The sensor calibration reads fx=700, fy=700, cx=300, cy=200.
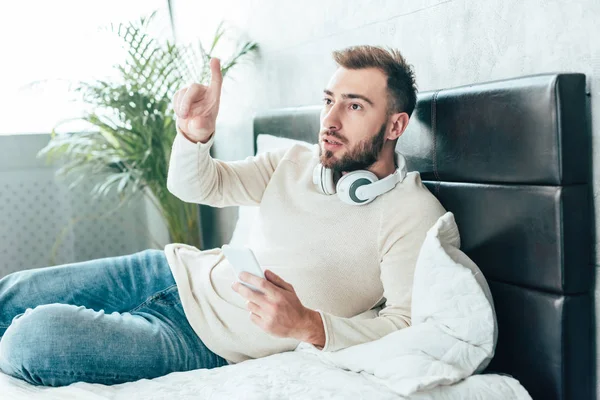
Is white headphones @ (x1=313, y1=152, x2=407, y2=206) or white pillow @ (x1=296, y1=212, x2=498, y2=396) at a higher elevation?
white headphones @ (x1=313, y1=152, x2=407, y2=206)

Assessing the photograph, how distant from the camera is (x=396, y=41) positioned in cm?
200

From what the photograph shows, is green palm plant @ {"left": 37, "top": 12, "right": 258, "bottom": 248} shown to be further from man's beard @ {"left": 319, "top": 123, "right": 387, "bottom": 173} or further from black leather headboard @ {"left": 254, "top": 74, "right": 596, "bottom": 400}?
black leather headboard @ {"left": 254, "top": 74, "right": 596, "bottom": 400}

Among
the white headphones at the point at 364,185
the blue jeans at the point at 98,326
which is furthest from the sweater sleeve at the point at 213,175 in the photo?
the white headphones at the point at 364,185

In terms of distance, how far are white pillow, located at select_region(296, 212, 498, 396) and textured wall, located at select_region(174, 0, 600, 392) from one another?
0.29 metres

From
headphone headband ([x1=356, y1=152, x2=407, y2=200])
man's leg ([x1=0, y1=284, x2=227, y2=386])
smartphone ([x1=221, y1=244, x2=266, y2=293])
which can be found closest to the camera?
smartphone ([x1=221, y1=244, x2=266, y2=293])

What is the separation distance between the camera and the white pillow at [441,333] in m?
1.33

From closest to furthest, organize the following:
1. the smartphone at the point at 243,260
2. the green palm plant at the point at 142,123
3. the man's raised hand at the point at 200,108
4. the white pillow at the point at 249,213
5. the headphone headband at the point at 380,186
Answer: the smartphone at the point at 243,260, the headphone headband at the point at 380,186, the man's raised hand at the point at 200,108, the white pillow at the point at 249,213, the green palm plant at the point at 142,123

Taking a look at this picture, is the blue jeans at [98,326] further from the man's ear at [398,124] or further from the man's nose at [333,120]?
the man's ear at [398,124]

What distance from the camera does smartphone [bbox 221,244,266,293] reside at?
1300 millimetres

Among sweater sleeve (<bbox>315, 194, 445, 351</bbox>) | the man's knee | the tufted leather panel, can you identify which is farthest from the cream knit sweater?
the man's knee

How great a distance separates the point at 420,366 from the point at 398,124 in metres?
0.65

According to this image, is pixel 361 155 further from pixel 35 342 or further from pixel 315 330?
pixel 35 342

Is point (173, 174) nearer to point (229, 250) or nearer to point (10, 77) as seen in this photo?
point (229, 250)

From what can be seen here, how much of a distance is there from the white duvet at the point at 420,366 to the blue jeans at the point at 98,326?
0.21 ft
